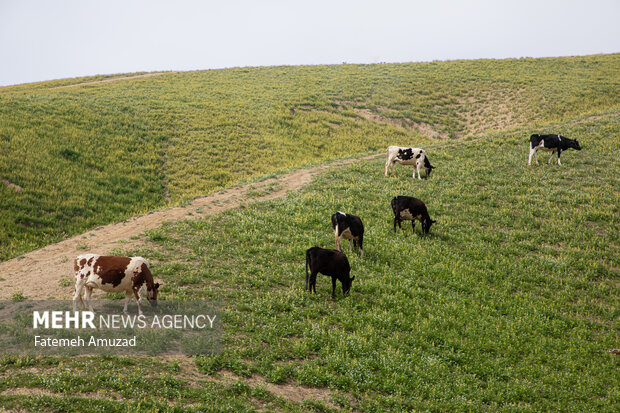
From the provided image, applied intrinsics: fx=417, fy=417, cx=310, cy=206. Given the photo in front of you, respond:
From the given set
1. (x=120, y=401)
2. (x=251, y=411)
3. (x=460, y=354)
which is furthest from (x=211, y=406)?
(x=460, y=354)

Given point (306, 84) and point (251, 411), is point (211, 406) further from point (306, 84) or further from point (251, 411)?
point (306, 84)

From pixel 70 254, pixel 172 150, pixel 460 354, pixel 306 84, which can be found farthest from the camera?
pixel 306 84

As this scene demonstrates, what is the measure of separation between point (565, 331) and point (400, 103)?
46.1m

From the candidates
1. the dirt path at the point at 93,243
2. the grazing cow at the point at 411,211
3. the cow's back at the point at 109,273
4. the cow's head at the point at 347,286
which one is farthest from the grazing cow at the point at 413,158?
the cow's back at the point at 109,273

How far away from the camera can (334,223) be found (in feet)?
52.6

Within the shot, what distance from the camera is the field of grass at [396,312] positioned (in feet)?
28.4

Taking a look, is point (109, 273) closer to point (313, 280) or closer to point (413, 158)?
point (313, 280)

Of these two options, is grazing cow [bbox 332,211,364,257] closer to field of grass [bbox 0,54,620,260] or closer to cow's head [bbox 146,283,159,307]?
cow's head [bbox 146,283,159,307]

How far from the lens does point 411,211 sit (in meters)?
18.4

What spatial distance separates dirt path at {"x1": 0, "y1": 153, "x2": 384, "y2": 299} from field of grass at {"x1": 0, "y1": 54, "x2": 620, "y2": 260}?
226 centimetres

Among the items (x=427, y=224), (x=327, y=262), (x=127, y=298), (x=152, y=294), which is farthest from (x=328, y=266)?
(x=427, y=224)

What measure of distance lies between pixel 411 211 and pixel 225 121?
29951mm

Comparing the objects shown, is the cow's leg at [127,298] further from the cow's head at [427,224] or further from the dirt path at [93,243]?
the cow's head at [427,224]

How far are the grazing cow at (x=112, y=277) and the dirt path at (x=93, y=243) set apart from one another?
1583 millimetres
